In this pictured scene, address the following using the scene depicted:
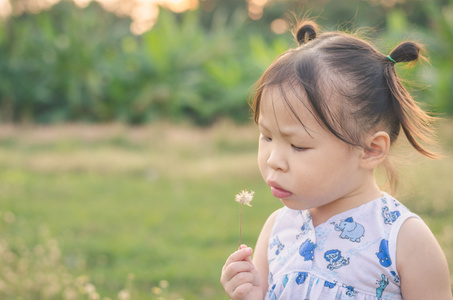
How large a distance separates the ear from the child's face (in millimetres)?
25

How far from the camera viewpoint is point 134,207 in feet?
19.0

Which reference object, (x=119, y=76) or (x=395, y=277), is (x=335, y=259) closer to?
(x=395, y=277)

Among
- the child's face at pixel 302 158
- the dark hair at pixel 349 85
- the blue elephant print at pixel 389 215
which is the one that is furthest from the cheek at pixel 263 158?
the blue elephant print at pixel 389 215

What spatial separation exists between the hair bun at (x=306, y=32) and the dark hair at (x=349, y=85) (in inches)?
4.6

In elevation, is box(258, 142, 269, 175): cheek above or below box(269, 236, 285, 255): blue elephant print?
above

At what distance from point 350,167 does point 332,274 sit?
1.07ft

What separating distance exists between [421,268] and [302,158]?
46 centimetres

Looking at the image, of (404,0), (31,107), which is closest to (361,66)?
(31,107)

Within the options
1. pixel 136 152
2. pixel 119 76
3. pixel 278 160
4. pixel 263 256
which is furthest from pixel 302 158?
pixel 119 76

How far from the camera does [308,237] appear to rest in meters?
1.70

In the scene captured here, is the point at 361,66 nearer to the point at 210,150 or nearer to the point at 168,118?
the point at 210,150

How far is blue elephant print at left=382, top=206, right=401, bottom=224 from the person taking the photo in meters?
1.61

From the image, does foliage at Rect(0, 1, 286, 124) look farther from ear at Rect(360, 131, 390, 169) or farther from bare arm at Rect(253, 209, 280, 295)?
ear at Rect(360, 131, 390, 169)

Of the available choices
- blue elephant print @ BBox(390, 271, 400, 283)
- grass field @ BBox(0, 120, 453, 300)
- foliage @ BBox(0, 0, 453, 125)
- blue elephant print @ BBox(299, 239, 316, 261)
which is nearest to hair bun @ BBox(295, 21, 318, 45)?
grass field @ BBox(0, 120, 453, 300)
